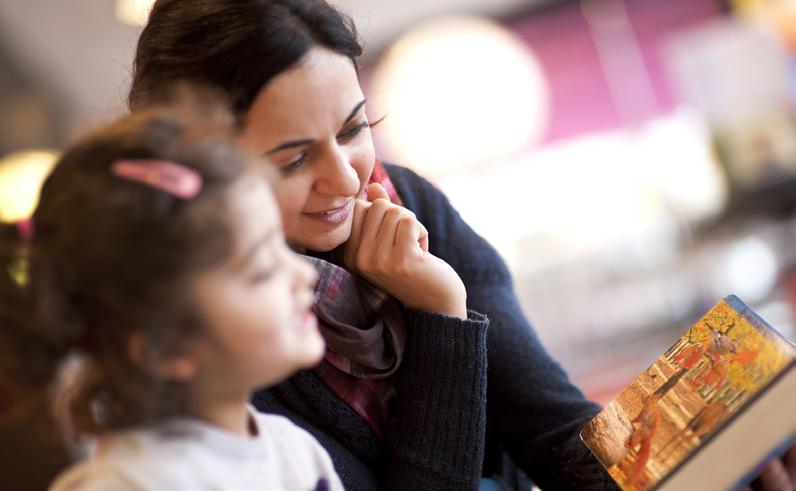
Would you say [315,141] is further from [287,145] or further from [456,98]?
[456,98]

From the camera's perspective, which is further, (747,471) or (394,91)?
(394,91)

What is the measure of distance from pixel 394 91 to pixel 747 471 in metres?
4.30

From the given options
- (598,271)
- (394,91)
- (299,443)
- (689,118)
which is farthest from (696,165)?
(299,443)

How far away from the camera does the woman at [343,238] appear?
37.1 inches

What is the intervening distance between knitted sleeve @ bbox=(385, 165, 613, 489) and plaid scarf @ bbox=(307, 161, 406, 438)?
5.9 inches

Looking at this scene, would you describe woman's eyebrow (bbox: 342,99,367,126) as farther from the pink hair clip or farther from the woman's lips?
the pink hair clip

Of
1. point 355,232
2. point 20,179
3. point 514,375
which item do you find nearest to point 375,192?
point 355,232

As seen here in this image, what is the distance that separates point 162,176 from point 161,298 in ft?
0.29

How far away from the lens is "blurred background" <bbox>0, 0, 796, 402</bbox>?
4875 mm

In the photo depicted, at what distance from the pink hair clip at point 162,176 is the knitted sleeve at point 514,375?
1.78ft

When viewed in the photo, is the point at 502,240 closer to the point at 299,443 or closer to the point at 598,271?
the point at 598,271

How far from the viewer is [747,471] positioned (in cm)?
84

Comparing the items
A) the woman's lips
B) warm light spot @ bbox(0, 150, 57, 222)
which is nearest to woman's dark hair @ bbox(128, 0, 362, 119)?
the woman's lips

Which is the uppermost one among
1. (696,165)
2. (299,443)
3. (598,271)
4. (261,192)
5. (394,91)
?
(261,192)
